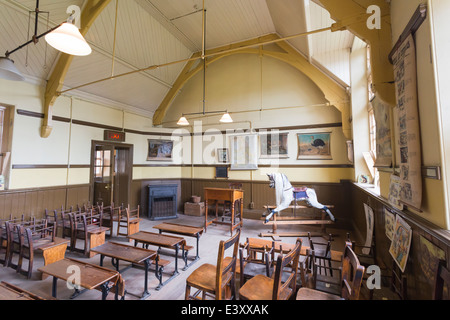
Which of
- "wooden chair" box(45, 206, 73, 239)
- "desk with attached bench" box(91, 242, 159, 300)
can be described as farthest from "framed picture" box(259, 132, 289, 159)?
"wooden chair" box(45, 206, 73, 239)

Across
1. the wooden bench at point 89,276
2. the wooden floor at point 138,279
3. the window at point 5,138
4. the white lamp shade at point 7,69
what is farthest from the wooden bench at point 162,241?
the window at point 5,138

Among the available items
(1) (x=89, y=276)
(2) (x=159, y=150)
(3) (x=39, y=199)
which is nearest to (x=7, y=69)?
(1) (x=89, y=276)

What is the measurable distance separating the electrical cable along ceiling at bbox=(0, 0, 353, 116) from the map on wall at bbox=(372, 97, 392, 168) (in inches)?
92.0

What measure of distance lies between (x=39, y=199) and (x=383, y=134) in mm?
7099

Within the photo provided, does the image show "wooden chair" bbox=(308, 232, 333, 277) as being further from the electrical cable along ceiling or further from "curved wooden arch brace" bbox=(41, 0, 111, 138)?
"curved wooden arch brace" bbox=(41, 0, 111, 138)

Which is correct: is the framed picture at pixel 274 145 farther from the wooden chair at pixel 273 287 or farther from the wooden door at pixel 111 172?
the wooden chair at pixel 273 287

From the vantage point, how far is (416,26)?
5.58ft

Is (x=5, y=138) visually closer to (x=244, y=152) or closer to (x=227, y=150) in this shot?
(x=227, y=150)

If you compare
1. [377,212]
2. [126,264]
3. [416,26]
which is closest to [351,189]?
[377,212]

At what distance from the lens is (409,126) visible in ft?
5.88

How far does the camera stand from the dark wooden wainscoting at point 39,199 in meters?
4.57

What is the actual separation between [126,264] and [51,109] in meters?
4.35

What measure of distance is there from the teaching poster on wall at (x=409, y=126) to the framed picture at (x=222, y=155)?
563 centimetres

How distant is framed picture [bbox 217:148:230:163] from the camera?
7.42 metres
